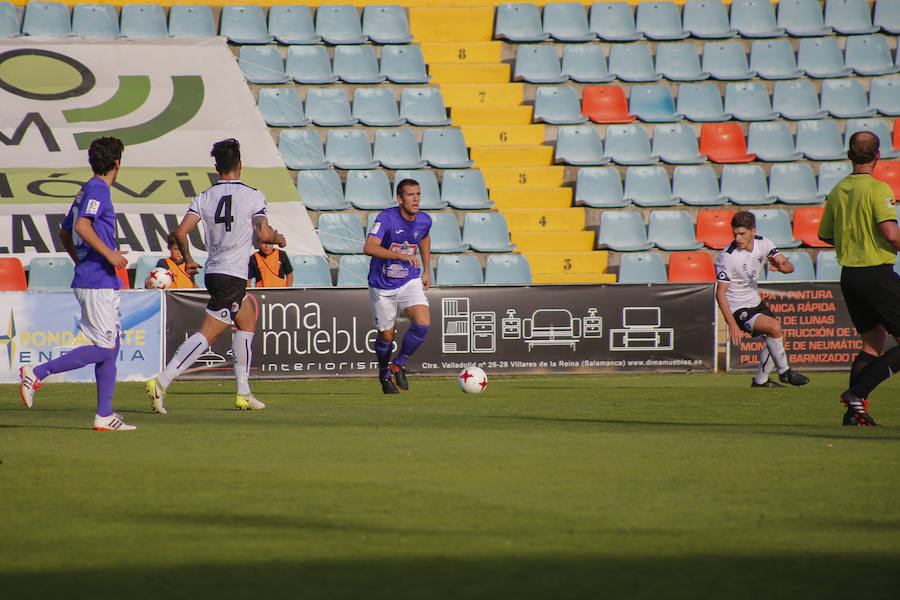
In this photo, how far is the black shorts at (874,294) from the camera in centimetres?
780

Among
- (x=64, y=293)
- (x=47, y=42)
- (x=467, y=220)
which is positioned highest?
(x=47, y=42)

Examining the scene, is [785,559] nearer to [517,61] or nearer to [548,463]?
[548,463]

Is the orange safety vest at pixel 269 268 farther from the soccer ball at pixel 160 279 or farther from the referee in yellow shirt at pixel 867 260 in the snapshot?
the referee in yellow shirt at pixel 867 260

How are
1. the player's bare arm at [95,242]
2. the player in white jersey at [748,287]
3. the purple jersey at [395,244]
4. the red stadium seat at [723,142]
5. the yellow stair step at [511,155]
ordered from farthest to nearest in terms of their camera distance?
the red stadium seat at [723,142], the yellow stair step at [511,155], the player in white jersey at [748,287], the purple jersey at [395,244], the player's bare arm at [95,242]

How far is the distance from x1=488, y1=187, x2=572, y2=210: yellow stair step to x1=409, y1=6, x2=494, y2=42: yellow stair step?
4.04 meters

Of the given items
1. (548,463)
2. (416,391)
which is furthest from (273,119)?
(548,463)

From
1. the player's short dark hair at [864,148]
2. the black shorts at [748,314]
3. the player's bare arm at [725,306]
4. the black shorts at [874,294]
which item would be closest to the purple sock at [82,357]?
the black shorts at [874,294]

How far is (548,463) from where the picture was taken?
20.0 feet

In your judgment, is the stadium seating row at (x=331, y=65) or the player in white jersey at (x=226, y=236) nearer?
the player in white jersey at (x=226, y=236)

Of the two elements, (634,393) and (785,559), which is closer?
(785,559)

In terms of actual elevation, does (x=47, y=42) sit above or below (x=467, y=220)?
above

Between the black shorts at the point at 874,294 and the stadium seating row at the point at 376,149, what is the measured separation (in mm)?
11264

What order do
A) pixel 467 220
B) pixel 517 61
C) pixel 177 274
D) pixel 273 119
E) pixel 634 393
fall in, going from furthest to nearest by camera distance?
pixel 517 61, pixel 273 119, pixel 467 220, pixel 177 274, pixel 634 393

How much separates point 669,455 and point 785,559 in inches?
103
